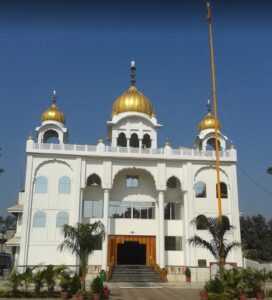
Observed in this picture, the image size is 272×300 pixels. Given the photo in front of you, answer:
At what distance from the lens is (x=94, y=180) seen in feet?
110

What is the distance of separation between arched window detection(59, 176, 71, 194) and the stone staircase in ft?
24.5

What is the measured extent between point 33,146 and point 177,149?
41.1 feet

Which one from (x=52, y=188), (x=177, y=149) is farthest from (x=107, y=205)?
(x=177, y=149)

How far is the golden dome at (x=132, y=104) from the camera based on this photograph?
3716 centimetres

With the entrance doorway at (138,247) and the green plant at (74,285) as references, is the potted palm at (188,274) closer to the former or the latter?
the entrance doorway at (138,247)

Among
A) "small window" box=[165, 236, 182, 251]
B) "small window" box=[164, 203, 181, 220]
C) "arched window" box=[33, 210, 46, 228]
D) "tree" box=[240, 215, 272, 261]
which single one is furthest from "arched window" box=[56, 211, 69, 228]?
"tree" box=[240, 215, 272, 261]

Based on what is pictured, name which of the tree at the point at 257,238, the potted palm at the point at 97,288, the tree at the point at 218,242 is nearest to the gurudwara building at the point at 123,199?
the tree at the point at 218,242

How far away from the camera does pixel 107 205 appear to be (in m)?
31.7

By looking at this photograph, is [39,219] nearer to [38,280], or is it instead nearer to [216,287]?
[38,280]

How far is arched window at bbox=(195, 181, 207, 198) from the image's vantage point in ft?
109

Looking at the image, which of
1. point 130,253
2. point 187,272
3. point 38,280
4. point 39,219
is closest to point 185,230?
point 187,272

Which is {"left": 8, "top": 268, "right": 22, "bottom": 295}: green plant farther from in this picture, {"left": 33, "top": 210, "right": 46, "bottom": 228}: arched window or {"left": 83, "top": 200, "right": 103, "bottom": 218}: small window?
{"left": 83, "top": 200, "right": 103, "bottom": 218}: small window

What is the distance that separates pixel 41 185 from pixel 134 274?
10469 mm

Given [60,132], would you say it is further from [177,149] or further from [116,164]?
[177,149]
